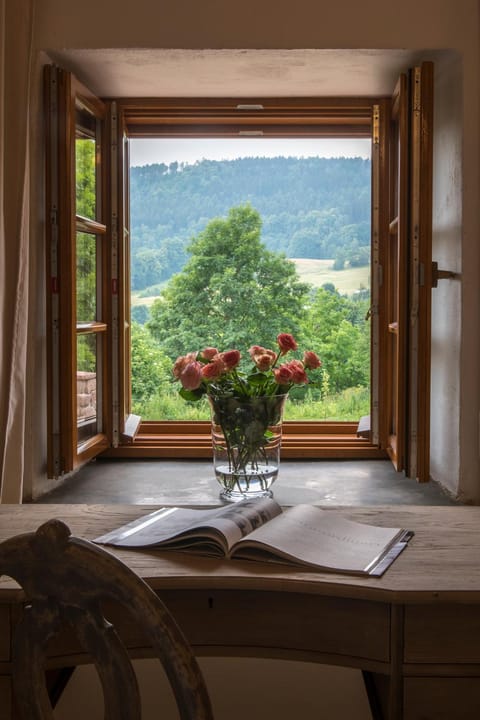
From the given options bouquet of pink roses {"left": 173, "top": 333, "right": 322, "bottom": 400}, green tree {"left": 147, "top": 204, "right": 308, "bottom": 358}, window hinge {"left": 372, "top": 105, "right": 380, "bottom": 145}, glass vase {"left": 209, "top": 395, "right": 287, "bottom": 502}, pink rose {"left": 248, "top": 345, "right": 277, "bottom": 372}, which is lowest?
glass vase {"left": 209, "top": 395, "right": 287, "bottom": 502}

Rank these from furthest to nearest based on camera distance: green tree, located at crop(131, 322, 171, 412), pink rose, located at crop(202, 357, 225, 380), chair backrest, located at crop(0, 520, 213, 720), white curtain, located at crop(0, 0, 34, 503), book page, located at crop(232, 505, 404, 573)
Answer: green tree, located at crop(131, 322, 171, 412) → white curtain, located at crop(0, 0, 34, 503) → pink rose, located at crop(202, 357, 225, 380) → book page, located at crop(232, 505, 404, 573) → chair backrest, located at crop(0, 520, 213, 720)

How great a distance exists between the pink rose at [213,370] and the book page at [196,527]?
0.58 m

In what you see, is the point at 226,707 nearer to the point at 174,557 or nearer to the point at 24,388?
the point at 174,557

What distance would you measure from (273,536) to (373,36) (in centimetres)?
229

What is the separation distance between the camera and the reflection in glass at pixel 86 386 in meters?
3.69

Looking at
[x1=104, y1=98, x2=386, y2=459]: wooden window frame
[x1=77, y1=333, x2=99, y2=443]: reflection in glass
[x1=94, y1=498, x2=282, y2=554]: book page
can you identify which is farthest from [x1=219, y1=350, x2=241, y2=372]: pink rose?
[x1=104, y1=98, x2=386, y2=459]: wooden window frame

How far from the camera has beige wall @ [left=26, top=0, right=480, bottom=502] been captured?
125 inches

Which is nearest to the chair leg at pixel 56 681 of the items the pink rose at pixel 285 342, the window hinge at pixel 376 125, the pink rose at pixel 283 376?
the pink rose at pixel 283 376

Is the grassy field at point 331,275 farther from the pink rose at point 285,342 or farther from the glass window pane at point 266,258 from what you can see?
the pink rose at point 285,342

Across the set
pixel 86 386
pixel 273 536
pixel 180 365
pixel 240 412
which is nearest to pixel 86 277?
pixel 86 386

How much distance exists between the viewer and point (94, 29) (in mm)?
3232

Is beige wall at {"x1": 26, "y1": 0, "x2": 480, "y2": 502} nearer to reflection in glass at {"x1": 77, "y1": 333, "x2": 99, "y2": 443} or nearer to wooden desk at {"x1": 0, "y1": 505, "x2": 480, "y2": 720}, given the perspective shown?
reflection in glass at {"x1": 77, "y1": 333, "x2": 99, "y2": 443}

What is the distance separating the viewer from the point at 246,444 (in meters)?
2.30

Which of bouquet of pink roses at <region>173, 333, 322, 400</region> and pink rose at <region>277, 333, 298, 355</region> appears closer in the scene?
bouquet of pink roses at <region>173, 333, 322, 400</region>
